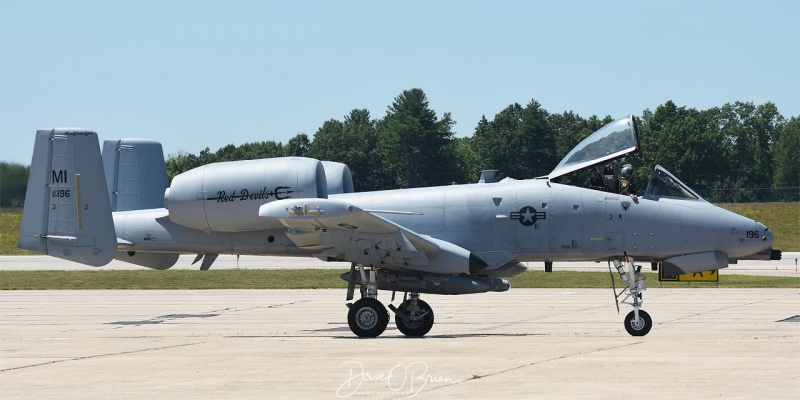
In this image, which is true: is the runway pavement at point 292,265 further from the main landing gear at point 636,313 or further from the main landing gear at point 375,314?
the main landing gear at point 375,314

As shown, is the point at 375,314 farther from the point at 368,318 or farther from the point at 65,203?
the point at 65,203

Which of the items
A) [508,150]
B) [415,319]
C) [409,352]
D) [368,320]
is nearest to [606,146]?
[415,319]

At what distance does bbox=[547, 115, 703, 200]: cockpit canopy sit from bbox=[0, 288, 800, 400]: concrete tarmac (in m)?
2.50

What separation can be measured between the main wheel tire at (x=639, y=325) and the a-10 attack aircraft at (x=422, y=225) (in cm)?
2

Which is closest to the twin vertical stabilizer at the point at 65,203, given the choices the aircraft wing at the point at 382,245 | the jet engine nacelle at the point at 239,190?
the jet engine nacelle at the point at 239,190

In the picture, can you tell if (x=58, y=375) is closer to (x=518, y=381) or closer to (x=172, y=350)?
(x=172, y=350)

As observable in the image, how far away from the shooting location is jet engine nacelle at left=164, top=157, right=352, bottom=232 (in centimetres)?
1859

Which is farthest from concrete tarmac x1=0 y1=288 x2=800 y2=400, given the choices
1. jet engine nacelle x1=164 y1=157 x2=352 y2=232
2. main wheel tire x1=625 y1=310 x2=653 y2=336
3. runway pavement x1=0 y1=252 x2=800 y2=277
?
runway pavement x1=0 y1=252 x2=800 y2=277

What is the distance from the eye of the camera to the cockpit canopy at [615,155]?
60.0 ft

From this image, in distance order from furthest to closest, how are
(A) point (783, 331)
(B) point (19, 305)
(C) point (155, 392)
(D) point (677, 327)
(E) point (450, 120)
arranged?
(E) point (450, 120)
(B) point (19, 305)
(D) point (677, 327)
(A) point (783, 331)
(C) point (155, 392)

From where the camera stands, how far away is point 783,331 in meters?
18.5

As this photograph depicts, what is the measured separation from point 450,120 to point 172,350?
248 ft

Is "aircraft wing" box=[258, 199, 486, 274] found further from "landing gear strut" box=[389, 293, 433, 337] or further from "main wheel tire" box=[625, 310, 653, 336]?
"main wheel tire" box=[625, 310, 653, 336]

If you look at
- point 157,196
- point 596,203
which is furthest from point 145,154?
point 596,203
